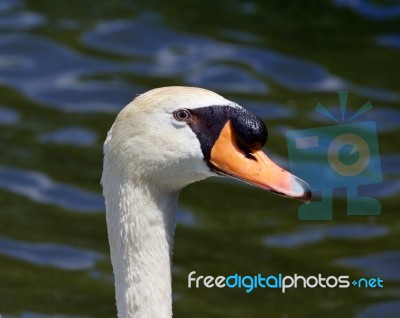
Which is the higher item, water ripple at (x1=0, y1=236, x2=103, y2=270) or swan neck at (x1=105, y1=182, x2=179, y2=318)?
water ripple at (x1=0, y1=236, x2=103, y2=270)

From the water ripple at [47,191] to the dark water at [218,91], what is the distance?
0.01 metres

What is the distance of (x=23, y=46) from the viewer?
43.5 ft

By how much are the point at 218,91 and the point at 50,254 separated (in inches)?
127

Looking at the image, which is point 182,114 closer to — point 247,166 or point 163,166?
point 163,166

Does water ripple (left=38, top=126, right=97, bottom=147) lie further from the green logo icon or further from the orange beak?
the orange beak

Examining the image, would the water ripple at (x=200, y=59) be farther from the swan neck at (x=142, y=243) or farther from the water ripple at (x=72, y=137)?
the swan neck at (x=142, y=243)

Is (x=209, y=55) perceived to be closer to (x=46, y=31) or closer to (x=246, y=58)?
(x=246, y=58)

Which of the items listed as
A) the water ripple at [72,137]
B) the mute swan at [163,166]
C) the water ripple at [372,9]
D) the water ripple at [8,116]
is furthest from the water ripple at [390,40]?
the mute swan at [163,166]

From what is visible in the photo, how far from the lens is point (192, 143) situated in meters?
5.35

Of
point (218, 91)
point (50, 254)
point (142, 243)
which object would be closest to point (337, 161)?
point (218, 91)

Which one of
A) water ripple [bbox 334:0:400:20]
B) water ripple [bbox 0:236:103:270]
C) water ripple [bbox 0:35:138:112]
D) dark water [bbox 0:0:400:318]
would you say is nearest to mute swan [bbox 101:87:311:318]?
dark water [bbox 0:0:400:318]

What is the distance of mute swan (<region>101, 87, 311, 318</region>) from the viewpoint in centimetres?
532

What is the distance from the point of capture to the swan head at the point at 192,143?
17.4 feet

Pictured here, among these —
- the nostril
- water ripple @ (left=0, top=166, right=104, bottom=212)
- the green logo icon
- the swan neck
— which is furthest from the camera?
the green logo icon
